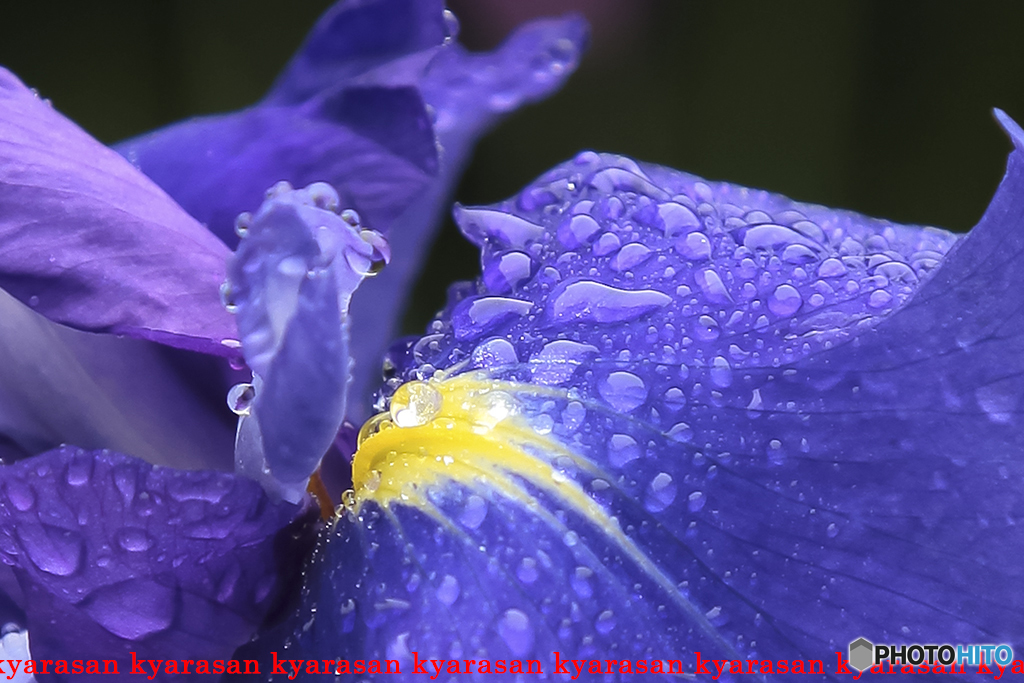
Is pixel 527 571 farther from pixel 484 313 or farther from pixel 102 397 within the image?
pixel 102 397

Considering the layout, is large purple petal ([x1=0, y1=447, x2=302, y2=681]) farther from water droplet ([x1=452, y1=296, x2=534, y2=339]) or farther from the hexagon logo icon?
the hexagon logo icon

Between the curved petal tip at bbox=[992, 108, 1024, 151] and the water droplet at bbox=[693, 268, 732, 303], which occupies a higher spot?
the curved petal tip at bbox=[992, 108, 1024, 151]

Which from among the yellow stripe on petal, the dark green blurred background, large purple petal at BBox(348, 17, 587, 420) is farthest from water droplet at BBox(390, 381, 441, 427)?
the dark green blurred background

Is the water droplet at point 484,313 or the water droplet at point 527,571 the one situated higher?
the water droplet at point 484,313

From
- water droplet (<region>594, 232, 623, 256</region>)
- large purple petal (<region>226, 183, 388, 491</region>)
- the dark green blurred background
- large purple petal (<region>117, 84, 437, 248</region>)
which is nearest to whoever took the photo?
large purple petal (<region>226, 183, 388, 491</region>)

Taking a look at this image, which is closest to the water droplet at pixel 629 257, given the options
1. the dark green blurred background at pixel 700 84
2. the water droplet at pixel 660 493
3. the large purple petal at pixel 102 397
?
the water droplet at pixel 660 493

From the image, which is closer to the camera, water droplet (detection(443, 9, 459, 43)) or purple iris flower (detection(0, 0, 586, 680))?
purple iris flower (detection(0, 0, 586, 680))

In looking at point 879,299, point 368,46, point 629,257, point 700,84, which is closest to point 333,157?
point 368,46

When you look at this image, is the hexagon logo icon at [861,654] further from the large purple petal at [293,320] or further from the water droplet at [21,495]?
the water droplet at [21,495]
